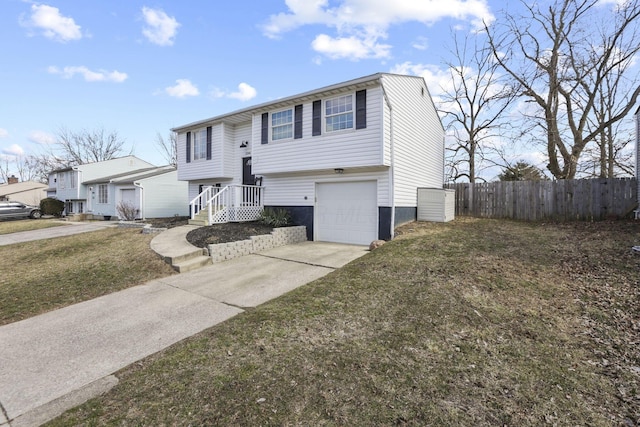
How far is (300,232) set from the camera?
11.0 metres

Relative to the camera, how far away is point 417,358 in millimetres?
3145

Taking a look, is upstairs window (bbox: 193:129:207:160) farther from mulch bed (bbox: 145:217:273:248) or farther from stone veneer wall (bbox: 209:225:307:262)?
stone veneer wall (bbox: 209:225:307:262)

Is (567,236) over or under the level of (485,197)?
under

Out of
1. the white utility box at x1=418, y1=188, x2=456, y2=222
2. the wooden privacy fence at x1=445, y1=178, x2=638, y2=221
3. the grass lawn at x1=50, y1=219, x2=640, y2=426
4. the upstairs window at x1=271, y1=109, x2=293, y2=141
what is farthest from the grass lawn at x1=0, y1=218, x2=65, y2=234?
the wooden privacy fence at x1=445, y1=178, x2=638, y2=221

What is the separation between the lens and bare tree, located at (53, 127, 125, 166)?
37.2 m

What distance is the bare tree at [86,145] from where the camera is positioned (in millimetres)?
37219

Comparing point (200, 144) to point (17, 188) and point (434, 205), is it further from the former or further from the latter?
point (17, 188)

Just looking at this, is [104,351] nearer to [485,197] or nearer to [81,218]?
[485,197]

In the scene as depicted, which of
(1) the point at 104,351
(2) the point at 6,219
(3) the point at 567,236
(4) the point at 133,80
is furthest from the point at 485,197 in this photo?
(2) the point at 6,219

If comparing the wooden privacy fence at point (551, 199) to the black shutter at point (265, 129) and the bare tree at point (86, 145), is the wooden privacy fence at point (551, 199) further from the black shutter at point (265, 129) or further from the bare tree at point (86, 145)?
the bare tree at point (86, 145)

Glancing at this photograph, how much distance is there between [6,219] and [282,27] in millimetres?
26064

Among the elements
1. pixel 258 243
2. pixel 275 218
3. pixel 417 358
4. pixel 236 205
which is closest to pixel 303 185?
pixel 275 218

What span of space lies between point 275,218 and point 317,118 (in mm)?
3965

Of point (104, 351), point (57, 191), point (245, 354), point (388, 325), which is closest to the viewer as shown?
point (245, 354)
